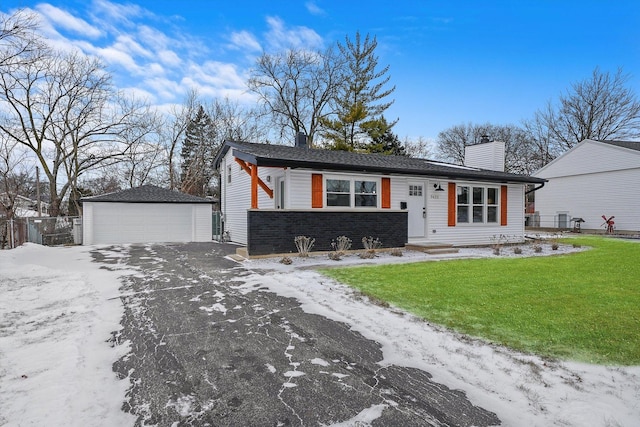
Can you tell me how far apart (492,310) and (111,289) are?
598cm

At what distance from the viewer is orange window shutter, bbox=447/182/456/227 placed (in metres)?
12.3

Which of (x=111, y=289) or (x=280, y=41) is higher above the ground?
(x=280, y=41)

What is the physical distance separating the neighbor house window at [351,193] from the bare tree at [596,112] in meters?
24.6

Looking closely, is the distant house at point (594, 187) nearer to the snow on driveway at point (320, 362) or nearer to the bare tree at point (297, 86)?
the bare tree at point (297, 86)

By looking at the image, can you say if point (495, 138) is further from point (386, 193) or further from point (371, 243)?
point (371, 243)

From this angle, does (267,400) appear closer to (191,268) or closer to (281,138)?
(191,268)

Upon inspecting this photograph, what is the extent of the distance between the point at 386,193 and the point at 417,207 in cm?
149

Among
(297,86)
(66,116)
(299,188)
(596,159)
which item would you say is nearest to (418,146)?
(297,86)

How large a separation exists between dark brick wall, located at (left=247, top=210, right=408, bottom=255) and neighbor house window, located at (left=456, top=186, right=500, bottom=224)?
2.99 meters

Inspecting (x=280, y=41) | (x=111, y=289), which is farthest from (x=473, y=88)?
(x=111, y=289)

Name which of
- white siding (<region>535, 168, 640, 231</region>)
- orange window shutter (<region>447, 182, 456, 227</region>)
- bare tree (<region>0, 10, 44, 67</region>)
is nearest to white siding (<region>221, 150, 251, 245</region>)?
bare tree (<region>0, 10, 44, 67</region>)

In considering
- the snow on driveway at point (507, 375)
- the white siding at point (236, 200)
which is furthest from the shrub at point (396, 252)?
the snow on driveway at point (507, 375)

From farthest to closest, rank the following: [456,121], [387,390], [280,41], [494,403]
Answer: [456,121] → [280,41] → [387,390] → [494,403]

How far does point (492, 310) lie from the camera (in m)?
4.38
